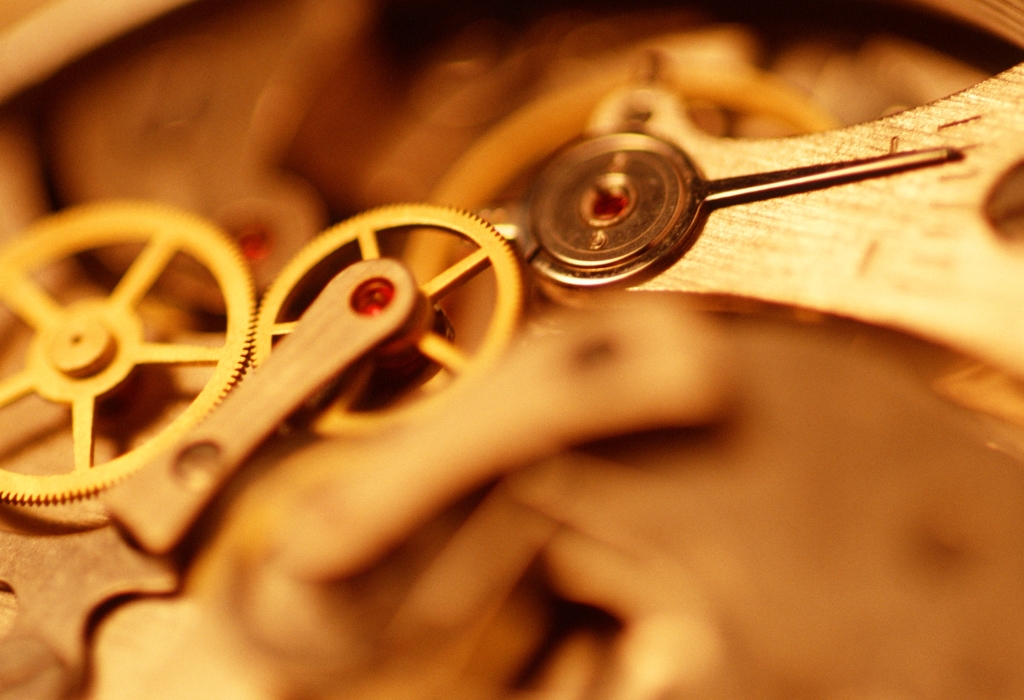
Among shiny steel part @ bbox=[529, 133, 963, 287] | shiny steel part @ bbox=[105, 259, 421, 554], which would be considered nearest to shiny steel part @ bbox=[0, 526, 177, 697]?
shiny steel part @ bbox=[105, 259, 421, 554]

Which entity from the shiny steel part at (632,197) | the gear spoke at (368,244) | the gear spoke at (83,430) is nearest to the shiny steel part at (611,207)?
the shiny steel part at (632,197)

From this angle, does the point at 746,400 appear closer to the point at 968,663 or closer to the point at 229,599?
the point at 968,663

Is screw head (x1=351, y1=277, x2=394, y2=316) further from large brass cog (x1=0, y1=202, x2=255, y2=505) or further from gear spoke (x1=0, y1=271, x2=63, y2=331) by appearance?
gear spoke (x1=0, y1=271, x2=63, y2=331)

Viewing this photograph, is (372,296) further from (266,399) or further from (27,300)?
(27,300)

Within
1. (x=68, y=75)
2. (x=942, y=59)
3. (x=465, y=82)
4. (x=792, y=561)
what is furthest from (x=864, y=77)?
(x=68, y=75)

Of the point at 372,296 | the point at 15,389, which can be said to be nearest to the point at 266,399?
the point at 372,296
